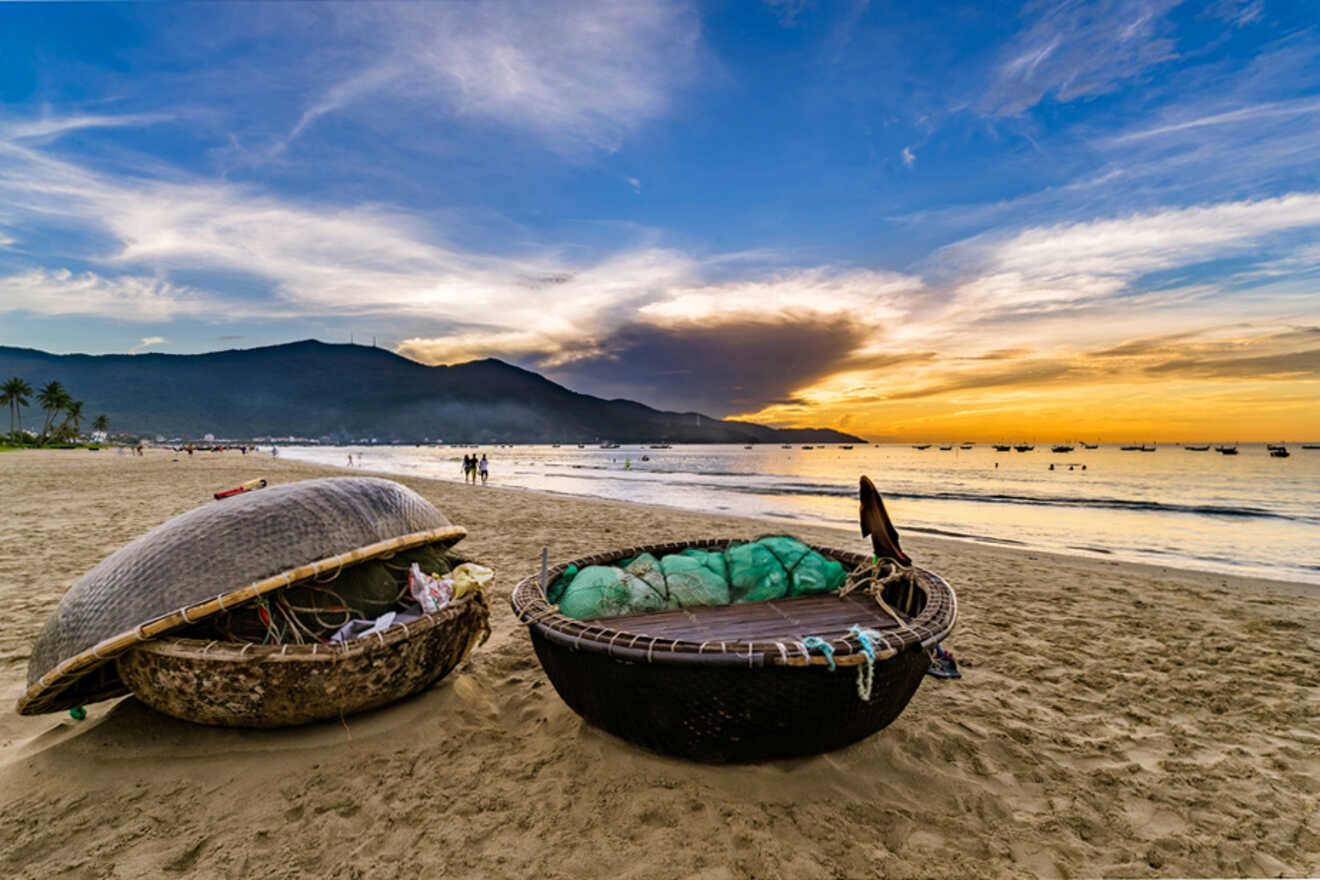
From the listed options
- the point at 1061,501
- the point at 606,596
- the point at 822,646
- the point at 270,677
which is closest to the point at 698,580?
the point at 606,596

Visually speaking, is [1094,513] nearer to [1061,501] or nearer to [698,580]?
[1061,501]

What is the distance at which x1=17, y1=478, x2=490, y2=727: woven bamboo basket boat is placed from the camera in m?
3.20

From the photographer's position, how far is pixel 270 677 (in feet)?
10.9

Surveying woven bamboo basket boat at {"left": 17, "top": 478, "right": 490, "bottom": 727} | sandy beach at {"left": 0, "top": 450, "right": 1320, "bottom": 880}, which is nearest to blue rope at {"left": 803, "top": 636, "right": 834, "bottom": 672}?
sandy beach at {"left": 0, "top": 450, "right": 1320, "bottom": 880}

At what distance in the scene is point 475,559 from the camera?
9.38 meters

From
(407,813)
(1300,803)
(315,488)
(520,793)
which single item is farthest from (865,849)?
(315,488)

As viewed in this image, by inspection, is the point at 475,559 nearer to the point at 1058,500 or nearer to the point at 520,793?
the point at 520,793

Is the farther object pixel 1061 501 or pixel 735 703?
pixel 1061 501

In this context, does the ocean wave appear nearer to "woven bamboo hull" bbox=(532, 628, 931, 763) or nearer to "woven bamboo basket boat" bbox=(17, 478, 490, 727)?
"woven bamboo hull" bbox=(532, 628, 931, 763)

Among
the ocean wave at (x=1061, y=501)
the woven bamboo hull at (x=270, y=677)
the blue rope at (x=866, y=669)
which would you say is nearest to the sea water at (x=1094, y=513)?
the ocean wave at (x=1061, y=501)

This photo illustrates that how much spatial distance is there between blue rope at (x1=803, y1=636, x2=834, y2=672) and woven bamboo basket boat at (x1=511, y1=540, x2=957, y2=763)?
0.02 meters

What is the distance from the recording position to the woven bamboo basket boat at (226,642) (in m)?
3.20

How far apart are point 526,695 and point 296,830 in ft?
5.80

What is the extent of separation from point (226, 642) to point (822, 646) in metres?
3.52
